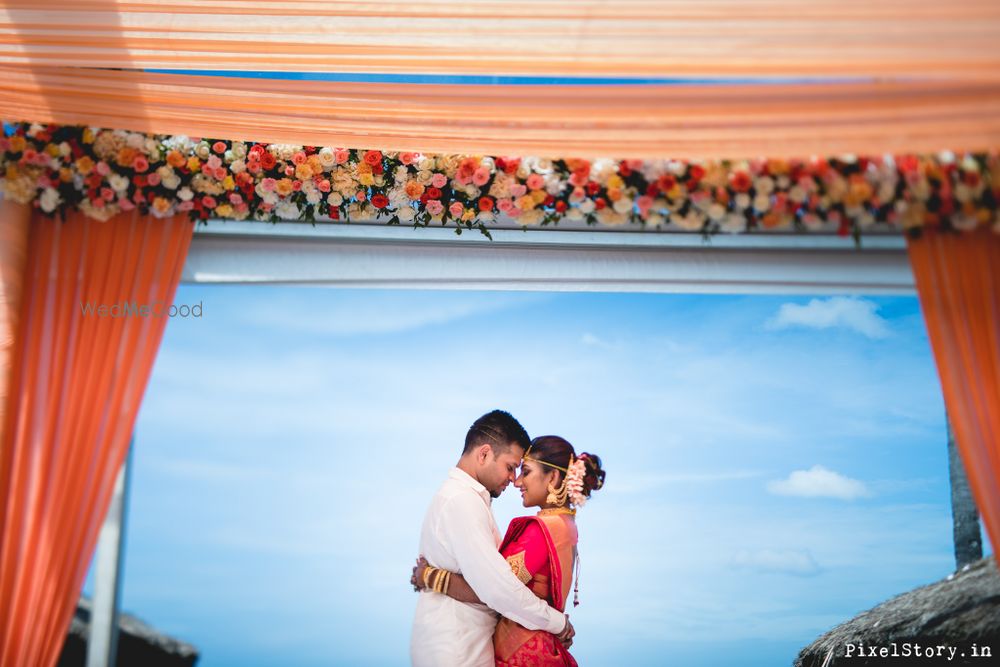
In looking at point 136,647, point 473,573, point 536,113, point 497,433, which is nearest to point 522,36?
point 536,113

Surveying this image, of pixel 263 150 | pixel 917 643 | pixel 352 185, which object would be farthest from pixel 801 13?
pixel 917 643

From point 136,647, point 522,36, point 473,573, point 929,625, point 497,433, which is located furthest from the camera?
point 136,647

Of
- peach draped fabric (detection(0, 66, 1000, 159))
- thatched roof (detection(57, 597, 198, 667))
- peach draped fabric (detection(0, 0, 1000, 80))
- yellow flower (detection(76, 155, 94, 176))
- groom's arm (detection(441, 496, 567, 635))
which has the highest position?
peach draped fabric (detection(0, 0, 1000, 80))

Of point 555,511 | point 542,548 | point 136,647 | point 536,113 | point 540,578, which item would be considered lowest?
point 136,647

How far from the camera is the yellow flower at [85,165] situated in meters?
3.61

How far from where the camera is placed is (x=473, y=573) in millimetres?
3480

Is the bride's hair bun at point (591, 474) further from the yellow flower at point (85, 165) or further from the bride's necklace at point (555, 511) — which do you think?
the yellow flower at point (85, 165)

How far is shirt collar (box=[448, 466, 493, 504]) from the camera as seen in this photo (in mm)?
3695

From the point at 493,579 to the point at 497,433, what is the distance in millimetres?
624

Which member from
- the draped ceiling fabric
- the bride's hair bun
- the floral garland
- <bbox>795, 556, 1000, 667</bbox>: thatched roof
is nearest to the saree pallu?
the bride's hair bun

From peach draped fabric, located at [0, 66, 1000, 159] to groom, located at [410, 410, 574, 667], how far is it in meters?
1.27

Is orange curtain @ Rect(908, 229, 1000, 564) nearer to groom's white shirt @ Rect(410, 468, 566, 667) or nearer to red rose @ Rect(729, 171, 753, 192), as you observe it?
red rose @ Rect(729, 171, 753, 192)

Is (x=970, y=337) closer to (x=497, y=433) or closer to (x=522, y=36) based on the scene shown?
(x=497, y=433)

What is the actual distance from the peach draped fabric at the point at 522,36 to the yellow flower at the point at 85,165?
1.24 ft
